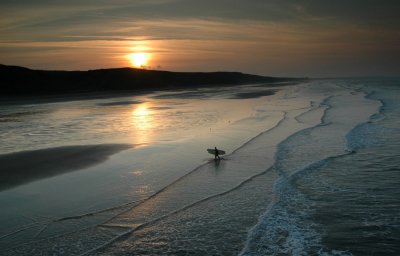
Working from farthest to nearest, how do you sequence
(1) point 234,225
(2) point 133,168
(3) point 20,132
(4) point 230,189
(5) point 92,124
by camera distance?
(5) point 92,124 → (3) point 20,132 → (2) point 133,168 → (4) point 230,189 → (1) point 234,225

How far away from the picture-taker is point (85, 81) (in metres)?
99.6

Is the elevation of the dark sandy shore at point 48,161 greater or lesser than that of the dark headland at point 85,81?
lesser

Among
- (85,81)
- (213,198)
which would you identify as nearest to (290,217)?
(213,198)

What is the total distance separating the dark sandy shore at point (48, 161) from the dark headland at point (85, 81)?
60311 mm

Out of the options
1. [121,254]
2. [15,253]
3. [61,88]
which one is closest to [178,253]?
[121,254]

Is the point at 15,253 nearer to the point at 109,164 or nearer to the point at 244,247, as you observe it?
the point at 244,247

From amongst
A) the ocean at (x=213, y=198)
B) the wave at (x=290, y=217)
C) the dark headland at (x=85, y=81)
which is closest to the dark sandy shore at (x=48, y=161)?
the ocean at (x=213, y=198)

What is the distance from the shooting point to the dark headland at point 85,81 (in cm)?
8175

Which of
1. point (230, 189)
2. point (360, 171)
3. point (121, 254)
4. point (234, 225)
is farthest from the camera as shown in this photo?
point (360, 171)

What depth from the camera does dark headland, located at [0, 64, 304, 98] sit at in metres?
81.8

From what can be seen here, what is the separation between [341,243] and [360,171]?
623 centimetres

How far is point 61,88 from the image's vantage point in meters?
86.0

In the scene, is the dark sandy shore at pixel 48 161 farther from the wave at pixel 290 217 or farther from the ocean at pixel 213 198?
the wave at pixel 290 217

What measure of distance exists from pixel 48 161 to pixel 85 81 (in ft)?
286
